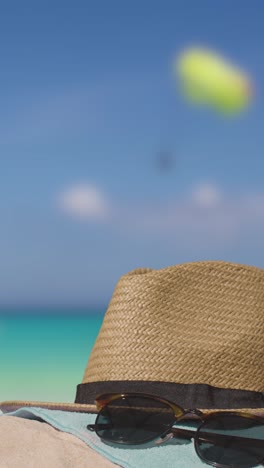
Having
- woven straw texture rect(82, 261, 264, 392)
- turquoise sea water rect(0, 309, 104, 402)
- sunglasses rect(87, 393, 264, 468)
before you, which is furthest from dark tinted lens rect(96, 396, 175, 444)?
turquoise sea water rect(0, 309, 104, 402)

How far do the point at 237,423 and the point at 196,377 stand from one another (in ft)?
1.15

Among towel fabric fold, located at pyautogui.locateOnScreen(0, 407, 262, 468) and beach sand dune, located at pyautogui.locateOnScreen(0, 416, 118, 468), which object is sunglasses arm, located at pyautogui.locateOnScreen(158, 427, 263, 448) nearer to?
towel fabric fold, located at pyautogui.locateOnScreen(0, 407, 262, 468)

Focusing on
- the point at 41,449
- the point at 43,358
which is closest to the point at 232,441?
the point at 41,449

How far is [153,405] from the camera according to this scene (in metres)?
1.77

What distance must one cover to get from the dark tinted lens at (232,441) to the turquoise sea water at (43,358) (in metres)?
7.41

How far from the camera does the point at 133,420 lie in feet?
5.82

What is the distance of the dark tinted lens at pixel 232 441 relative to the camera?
5.43ft

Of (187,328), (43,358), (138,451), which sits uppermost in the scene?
(43,358)

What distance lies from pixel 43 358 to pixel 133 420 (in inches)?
468

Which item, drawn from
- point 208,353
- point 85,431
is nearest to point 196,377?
point 208,353

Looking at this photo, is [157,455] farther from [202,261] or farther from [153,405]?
[202,261]

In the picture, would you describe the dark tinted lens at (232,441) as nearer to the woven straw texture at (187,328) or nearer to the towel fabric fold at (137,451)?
the towel fabric fold at (137,451)

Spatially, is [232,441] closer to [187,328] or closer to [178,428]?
[178,428]

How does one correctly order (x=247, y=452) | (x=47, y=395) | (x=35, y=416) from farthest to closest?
(x=47, y=395) → (x=35, y=416) → (x=247, y=452)
